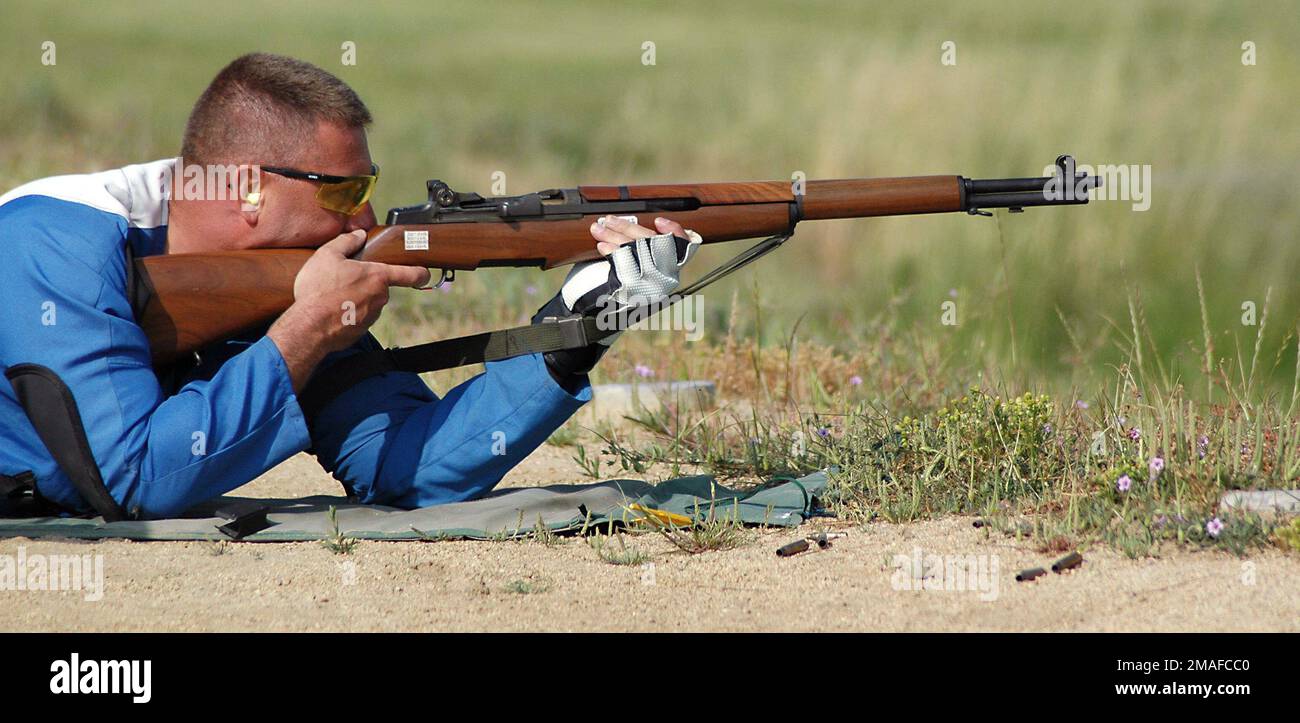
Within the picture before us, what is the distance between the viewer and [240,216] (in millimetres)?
3912

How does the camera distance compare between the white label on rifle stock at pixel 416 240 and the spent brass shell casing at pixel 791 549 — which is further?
the white label on rifle stock at pixel 416 240

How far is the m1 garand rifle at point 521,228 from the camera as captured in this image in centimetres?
382

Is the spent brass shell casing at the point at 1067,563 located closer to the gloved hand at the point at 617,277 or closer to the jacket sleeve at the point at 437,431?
the gloved hand at the point at 617,277

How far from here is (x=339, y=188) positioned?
12.9ft

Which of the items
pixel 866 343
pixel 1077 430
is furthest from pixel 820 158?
pixel 1077 430

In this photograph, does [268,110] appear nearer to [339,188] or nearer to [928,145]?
[339,188]

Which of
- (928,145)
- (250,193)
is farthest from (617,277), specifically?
(928,145)

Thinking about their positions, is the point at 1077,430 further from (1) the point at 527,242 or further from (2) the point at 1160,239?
(2) the point at 1160,239

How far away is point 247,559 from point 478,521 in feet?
2.21

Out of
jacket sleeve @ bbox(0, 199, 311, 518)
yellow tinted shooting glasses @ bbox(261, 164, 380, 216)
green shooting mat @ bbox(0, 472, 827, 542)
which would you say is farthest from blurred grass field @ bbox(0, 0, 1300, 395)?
jacket sleeve @ bbox(0, 199, 311, 518)

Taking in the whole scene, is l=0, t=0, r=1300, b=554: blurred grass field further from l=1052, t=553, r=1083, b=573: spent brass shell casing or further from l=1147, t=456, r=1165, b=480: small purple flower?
l=1052, t=553, r=1083, b=573: spent brass shell casing

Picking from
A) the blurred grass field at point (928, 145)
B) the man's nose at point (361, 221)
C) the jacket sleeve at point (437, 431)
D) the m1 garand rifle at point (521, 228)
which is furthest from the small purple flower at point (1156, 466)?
the man's nose at point (361, 221)

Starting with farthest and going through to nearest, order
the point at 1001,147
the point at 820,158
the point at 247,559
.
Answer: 1. the point at 820,158
2. the point at 1001,147
3. the point at 247,559

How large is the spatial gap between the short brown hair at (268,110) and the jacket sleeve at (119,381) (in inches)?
15.5
